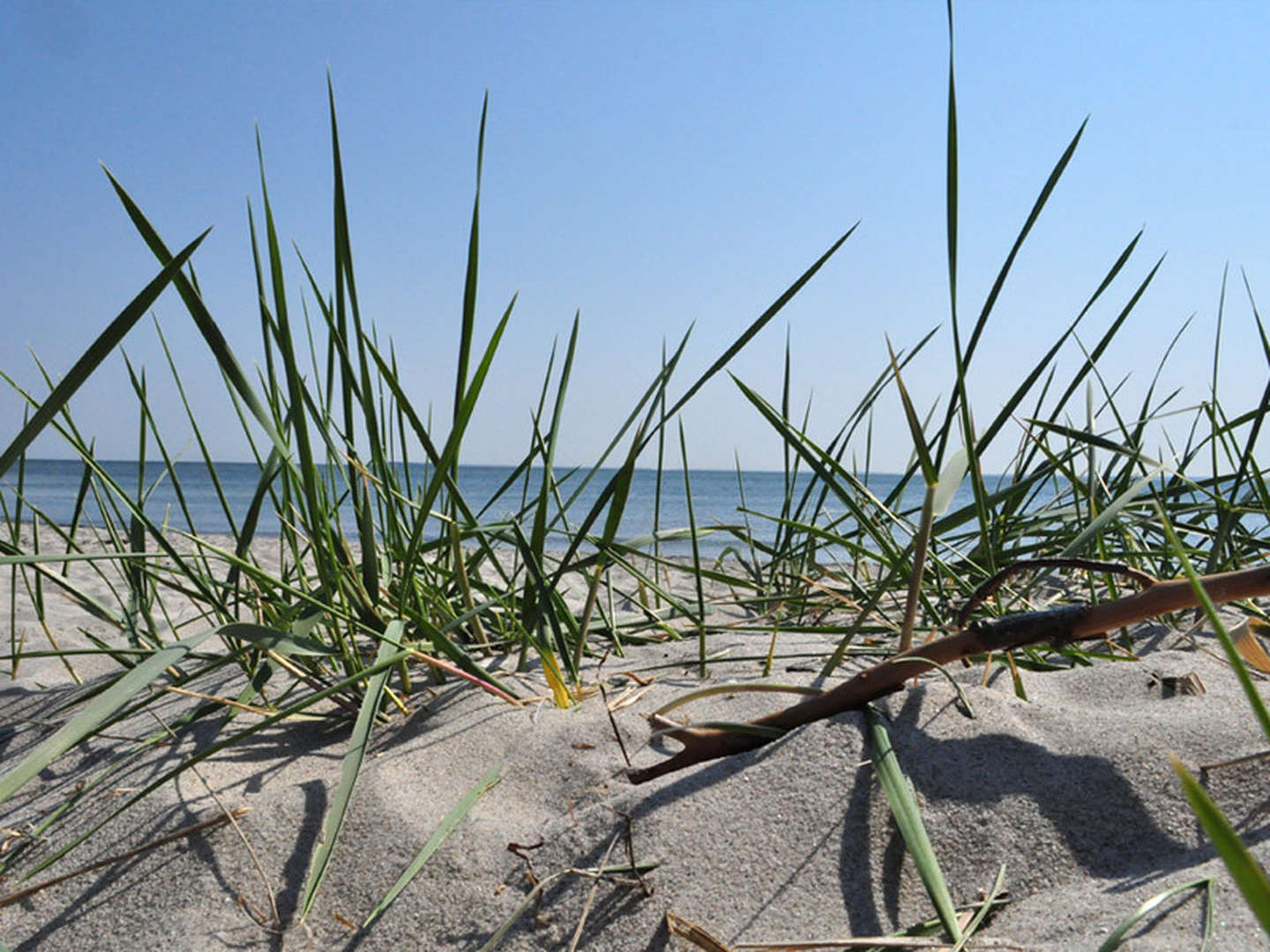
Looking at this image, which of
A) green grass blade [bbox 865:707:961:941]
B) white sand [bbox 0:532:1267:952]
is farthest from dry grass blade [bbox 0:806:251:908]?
green grass blade [bbox 865:707:961:941]

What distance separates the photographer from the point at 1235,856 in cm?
19

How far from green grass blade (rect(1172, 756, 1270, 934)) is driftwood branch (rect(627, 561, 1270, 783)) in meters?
0.39

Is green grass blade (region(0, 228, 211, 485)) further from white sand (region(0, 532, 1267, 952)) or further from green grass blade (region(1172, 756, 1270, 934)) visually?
green grass blade (region(1172, 756, 1270, 934))

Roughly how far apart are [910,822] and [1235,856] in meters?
0.42

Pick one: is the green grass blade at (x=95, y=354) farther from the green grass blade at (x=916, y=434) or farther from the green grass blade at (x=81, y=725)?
the green grass blade at (x=916, y=434)

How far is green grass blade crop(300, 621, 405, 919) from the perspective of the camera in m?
0.61

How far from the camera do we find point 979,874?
1.98 feet

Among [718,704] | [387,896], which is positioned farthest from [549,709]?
[387,896]

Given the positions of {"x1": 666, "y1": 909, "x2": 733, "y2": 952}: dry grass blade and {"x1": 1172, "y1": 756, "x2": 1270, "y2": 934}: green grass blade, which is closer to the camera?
{"x1": 1172, "y1": 756, "x2": 1270, "y2": 934}: green grass blade

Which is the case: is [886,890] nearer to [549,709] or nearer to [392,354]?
[549,709]

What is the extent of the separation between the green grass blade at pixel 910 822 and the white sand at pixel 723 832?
0.02 m

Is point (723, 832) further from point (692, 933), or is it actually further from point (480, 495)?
point (480, 495)

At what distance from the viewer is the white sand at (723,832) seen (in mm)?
593

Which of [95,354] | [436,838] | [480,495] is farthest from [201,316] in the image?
[480,495]
